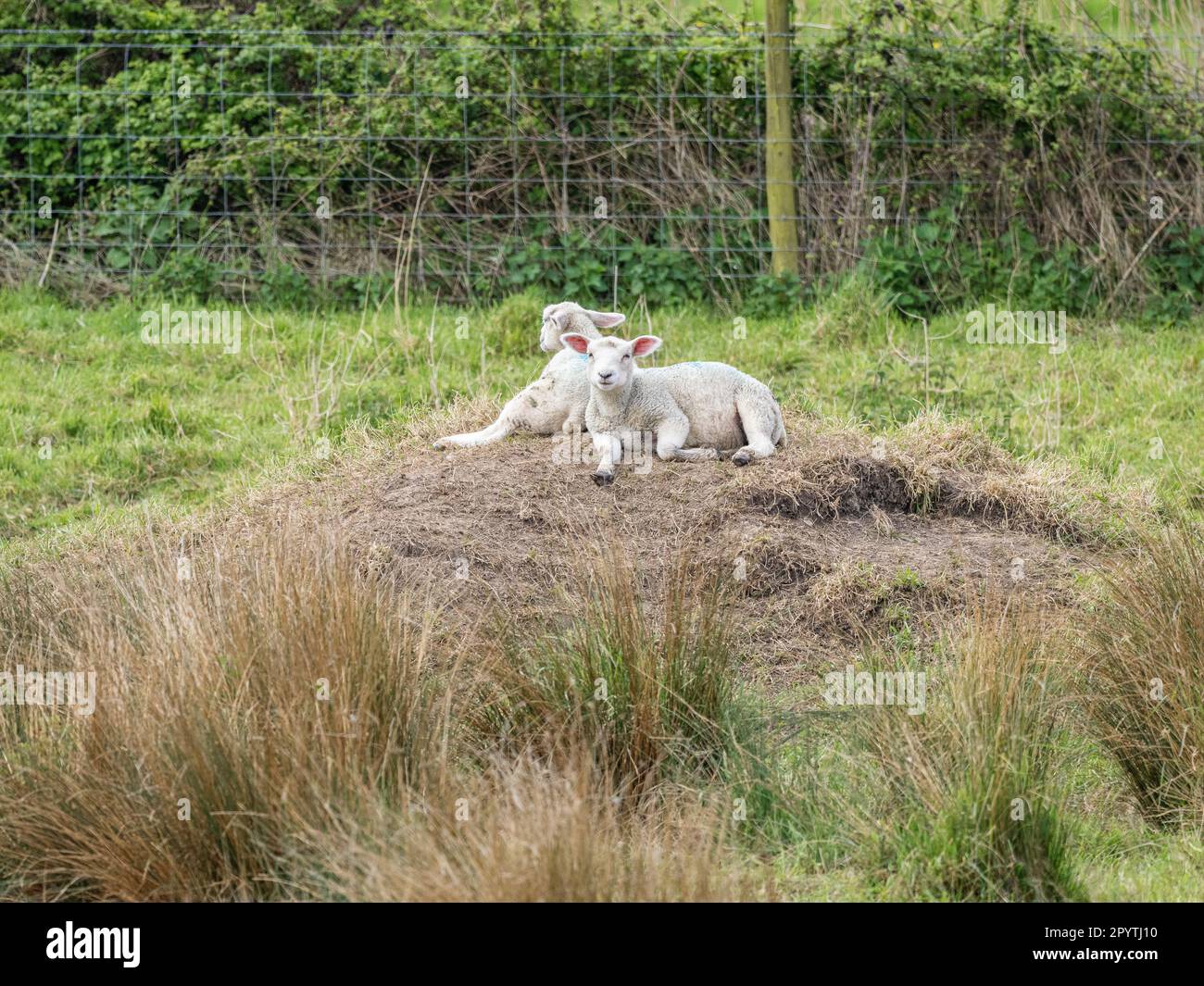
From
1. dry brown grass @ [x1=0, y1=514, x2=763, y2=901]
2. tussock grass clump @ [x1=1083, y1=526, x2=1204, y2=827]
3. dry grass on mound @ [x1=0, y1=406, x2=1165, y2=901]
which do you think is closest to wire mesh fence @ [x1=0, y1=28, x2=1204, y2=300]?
dry grass on mound @ [x1=0, y1=406, x2=1165, y2=901]

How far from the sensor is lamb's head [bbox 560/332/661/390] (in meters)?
7.49

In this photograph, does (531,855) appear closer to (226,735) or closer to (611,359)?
(226,735)

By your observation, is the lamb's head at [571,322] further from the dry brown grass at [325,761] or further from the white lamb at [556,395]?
the dry brown grass at [325,761]

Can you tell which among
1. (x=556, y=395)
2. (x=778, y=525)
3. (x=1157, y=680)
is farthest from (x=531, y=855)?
(x=556, y=395)

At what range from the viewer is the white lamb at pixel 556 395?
8.22 metres

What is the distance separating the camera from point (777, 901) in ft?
14.4

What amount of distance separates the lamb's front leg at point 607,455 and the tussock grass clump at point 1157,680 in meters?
2.54

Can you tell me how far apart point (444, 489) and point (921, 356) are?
427cm

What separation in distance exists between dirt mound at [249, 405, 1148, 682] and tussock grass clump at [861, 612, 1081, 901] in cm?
129

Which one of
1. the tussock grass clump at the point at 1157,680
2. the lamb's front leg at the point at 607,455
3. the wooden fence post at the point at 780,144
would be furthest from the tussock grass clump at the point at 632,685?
the wooden fence post at the point at 780,144

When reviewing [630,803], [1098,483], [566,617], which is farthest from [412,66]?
[630,803]

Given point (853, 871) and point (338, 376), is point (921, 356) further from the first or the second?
point (853, 871)

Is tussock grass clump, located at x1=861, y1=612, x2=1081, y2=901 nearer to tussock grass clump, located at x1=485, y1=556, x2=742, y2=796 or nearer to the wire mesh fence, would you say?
tussock grass clump, located at x1=485, y1=556, x2=742, y2=796

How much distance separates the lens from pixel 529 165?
A: 12047 millimetres
